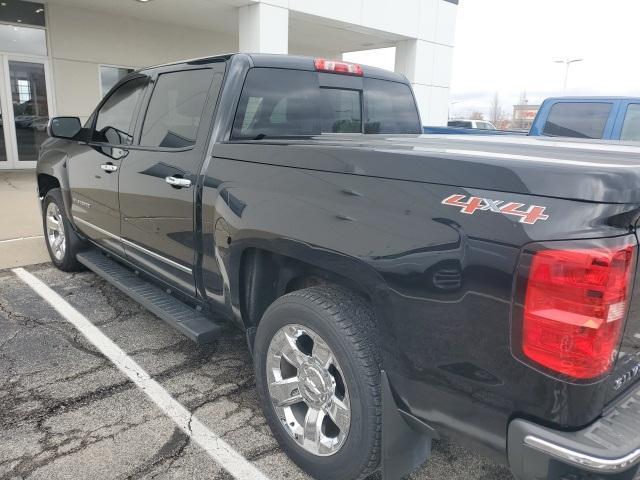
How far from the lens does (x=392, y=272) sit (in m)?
1.85

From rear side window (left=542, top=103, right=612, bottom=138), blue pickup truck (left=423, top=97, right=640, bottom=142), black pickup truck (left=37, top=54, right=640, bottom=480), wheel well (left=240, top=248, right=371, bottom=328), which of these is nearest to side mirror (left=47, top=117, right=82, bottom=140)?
black pickup truck (left=37, top=54, right=640, bottom=480)

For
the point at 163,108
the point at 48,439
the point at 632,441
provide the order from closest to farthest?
the point at 632,441
the point at 48,439
the point at 163,108

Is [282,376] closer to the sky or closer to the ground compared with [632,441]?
closer to the ground

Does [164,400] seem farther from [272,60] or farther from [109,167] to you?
[272,60]

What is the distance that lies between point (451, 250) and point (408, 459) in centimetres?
92

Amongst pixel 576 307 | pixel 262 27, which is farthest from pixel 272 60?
pixel 262 27

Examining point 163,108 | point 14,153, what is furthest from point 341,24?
point 163,108

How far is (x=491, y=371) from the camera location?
5.37 ft

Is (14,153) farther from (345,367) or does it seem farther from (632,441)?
(632,441)

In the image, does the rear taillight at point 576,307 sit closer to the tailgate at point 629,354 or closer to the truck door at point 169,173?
the tailgate at point 629,354

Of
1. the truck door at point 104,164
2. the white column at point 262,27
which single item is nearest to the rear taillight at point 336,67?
the truck door at point 104,164

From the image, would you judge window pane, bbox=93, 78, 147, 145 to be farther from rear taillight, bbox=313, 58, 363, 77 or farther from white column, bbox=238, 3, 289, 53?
white column, bbox=238, 3, 289, 53

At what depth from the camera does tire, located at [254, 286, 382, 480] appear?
2025mm

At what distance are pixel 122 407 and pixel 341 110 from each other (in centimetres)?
231
